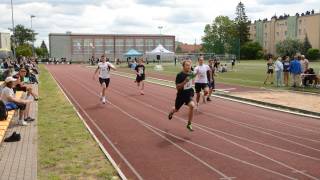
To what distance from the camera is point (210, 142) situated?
10.7 m

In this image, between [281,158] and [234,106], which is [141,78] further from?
[281,158]

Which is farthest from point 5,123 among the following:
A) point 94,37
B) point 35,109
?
point 94,37

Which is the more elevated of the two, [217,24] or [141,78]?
[217,24]

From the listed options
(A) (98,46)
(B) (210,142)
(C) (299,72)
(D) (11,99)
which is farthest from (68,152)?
(A) (98,46)

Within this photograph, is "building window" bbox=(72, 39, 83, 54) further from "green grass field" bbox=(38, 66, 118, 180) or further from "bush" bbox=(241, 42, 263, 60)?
"green grass field" bbox=(38, 66, 118, 180)

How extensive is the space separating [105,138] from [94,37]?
107812 millimetres

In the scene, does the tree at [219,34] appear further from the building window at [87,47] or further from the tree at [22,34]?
the tree at [22,34]

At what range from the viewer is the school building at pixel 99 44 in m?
112

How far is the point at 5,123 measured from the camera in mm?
11273

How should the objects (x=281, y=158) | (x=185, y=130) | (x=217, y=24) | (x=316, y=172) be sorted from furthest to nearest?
(x=217, y=24), (x=185, y=130), (x=281, y=158), (x=316, y=172)

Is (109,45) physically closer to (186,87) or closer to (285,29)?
(285,29)

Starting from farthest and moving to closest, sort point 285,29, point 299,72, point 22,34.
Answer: point 22,34 < point 285,29 < point 299,72

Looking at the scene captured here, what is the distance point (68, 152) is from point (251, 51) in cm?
9381

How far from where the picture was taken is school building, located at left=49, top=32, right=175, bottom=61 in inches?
4412
